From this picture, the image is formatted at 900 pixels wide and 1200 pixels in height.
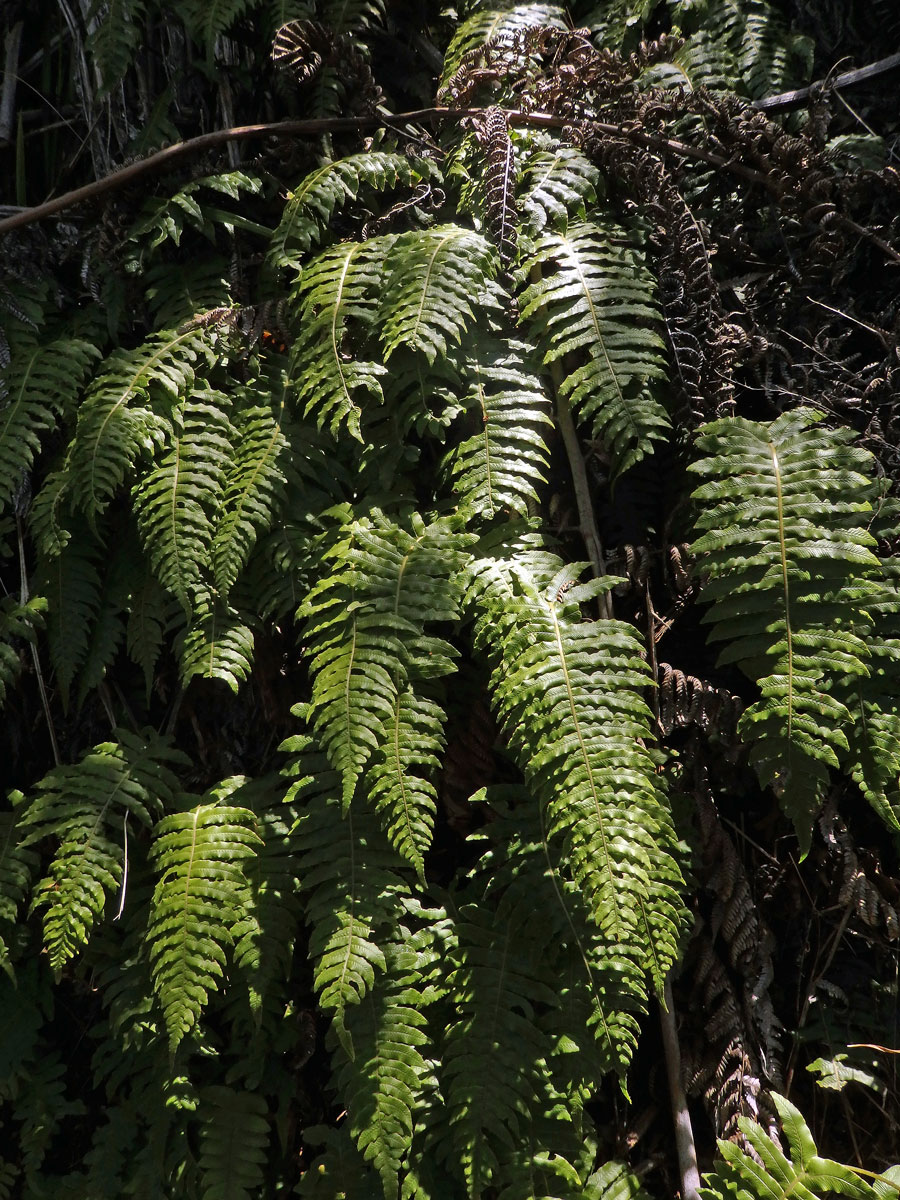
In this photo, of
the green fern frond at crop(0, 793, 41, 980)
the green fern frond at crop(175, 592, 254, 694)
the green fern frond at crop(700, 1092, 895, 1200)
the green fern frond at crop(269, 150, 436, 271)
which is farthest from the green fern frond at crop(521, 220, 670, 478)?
the green fern frond at crop(0, 793, 41, 980)

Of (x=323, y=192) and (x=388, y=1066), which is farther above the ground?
(x=323, y=192)

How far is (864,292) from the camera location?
259cm

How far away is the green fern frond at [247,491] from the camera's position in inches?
89.7

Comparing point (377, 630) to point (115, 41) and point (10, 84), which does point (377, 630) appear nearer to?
point (115, 41)

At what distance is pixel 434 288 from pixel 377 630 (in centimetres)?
86

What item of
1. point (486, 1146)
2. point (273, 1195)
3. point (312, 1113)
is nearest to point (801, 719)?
point (486, 1146)

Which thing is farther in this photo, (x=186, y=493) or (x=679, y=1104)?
(x=186, y=493)

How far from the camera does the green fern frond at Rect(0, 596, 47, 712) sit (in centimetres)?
245

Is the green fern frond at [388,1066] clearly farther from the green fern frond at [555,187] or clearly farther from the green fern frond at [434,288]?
the green fern frond at [555,187]

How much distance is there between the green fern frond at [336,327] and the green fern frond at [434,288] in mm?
71

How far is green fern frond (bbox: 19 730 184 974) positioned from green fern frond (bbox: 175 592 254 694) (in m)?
0.30

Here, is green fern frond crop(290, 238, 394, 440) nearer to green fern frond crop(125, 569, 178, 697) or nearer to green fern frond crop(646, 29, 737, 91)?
green fern frond crop(125, 569, 178, 697)

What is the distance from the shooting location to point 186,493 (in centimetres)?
234

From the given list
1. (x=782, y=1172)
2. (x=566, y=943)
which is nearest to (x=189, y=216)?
(x=566, y=943)
